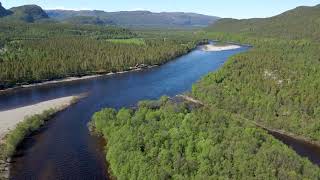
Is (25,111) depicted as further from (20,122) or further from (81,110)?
(81,110)

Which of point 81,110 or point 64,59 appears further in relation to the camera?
point 64,59

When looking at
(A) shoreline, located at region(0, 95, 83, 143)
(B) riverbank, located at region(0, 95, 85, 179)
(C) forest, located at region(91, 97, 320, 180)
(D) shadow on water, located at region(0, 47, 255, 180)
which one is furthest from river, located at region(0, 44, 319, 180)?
(C) forest, located at region(91, 97, 320, 180)

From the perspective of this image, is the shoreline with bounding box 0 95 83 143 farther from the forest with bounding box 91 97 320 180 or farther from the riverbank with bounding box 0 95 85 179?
the forest with bounding box 91 97 320 180

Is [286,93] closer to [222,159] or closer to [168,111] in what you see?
[168,111]

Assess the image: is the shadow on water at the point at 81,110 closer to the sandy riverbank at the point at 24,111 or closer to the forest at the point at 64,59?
the sandy riverbank at the point at 24,111

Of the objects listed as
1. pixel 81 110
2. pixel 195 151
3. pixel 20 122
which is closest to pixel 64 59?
pixel 81 110

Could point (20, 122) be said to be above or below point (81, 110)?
above

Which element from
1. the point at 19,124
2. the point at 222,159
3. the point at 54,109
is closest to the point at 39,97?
the point at 54,109

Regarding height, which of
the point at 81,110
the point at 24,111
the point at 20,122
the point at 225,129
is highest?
the point at 225,129
